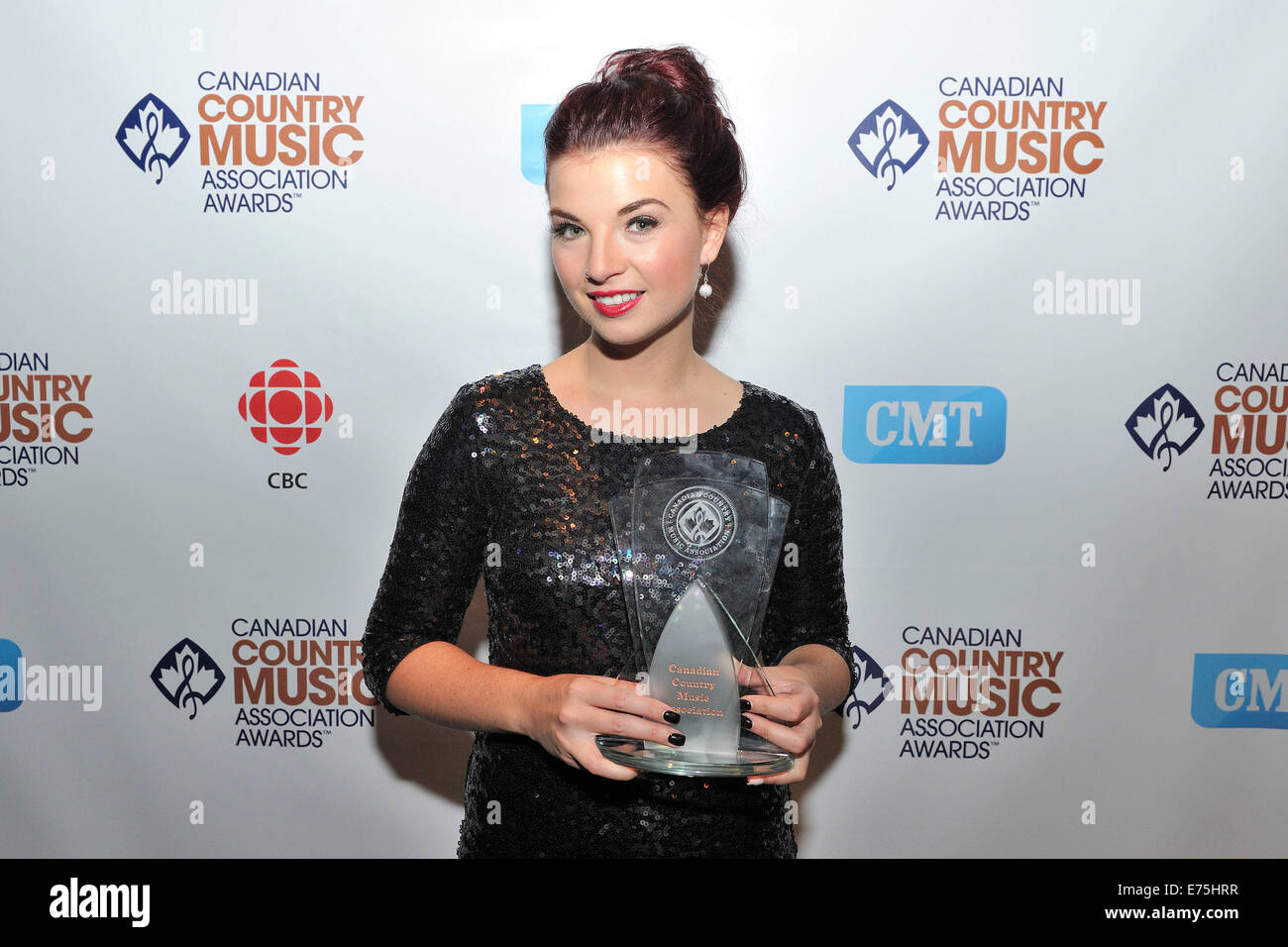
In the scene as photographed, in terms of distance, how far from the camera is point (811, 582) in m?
1.30

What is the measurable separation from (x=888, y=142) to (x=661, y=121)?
741 mm

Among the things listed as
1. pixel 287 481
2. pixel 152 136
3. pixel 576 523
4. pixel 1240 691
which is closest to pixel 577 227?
pixel 576 523

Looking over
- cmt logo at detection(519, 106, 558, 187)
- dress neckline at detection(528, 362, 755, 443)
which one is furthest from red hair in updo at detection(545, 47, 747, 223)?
cmt logo at detection(519, 106, 558, 187)

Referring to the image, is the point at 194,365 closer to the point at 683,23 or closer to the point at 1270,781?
the point at 683,23

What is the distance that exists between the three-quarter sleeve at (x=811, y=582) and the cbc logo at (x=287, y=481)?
999mm

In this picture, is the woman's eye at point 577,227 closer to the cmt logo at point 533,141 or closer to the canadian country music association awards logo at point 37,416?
the cmt logo at point 533,141

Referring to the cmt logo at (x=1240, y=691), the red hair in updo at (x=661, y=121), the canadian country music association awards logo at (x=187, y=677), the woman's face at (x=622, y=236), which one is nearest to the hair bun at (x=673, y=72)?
the red hair in updo at (x=661, y=121)

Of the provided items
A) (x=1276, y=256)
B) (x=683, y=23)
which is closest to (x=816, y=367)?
(x=683, y=23)

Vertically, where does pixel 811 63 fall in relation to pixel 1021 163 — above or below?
above

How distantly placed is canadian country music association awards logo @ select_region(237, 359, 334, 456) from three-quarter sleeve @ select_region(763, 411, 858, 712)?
985mm

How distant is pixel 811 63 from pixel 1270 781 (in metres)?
1.61

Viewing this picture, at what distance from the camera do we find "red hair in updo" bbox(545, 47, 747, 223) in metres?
1.22

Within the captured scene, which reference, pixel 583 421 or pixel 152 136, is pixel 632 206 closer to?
pixel 583 421
